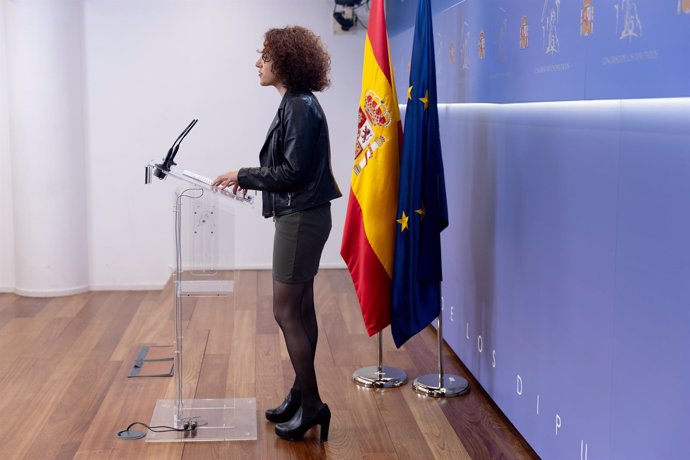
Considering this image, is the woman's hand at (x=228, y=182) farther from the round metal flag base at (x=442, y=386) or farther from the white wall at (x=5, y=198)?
the white wall at (x=5, y=198)

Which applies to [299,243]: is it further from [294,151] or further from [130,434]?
[130,434]

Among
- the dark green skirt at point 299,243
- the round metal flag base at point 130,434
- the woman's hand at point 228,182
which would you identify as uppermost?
the woman's hand at point 228,182

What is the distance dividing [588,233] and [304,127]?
3.68ft

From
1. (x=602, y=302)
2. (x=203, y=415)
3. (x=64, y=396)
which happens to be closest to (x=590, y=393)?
(x=602, y=302)

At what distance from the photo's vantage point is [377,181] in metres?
4.11

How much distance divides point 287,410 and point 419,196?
1.10 metres

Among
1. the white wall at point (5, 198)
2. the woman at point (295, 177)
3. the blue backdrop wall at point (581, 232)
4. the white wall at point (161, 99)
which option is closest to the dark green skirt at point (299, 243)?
the woman at point (295, 177)

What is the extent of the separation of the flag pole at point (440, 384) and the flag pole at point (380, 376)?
0.34ft

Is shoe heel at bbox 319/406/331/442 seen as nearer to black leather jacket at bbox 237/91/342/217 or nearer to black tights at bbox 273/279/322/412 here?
black tights at bbox 273/279/322/412

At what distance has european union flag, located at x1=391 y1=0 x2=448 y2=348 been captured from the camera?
400 cm

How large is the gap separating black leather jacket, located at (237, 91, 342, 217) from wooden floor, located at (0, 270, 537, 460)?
1.89 feet

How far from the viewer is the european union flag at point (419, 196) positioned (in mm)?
4004

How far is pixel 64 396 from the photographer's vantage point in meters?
4.21

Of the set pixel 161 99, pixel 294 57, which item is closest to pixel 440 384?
pixel 294 57
